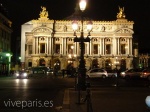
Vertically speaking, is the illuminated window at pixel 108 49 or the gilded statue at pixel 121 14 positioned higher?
the gilded statue at pixel 121 14

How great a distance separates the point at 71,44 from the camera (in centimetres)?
11731

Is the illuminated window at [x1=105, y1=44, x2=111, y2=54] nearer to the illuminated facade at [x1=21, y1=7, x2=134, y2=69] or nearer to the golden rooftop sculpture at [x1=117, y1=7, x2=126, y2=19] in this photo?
the illuminated facade at [x1=21, y1=7, x2=134, y2=69]

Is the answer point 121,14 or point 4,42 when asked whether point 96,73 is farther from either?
point 121,14

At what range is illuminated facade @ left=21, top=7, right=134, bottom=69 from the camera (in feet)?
373

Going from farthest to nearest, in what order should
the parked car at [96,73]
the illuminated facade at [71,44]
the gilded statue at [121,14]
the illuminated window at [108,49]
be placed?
the illuminated window at [108,49]
the gilded statue at [121,14]
the illuminated facade at [71,44]
the parked car at [96,73]

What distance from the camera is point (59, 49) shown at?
11675cm

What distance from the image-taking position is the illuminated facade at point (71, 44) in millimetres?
113812

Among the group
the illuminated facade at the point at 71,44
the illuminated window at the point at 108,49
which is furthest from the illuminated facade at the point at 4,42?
the illuminated window at the point at 108,49

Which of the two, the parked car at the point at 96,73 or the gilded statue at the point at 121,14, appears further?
the gilded statue at the point at 121,14

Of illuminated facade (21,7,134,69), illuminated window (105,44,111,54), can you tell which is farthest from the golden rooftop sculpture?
illuminated window (105,44,111,54)

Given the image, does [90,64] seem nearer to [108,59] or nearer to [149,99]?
[108,59]

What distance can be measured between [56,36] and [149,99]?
108829 millimetres

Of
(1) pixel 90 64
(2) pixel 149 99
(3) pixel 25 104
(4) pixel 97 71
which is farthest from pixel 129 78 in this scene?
(1) pixel 90 64

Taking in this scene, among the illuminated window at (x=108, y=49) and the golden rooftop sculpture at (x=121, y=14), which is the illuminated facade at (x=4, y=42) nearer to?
the illuminated window at (x=108, y=49)
